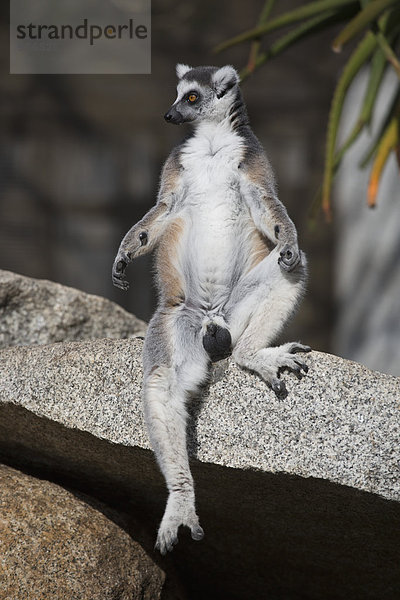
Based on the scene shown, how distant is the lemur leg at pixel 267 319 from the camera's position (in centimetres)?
235

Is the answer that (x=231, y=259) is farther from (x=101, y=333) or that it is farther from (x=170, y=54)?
(x=170, y=54)

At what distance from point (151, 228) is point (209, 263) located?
22 centimetres

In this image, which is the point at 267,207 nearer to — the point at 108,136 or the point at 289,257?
the point at 289,257

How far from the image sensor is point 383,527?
250 cm

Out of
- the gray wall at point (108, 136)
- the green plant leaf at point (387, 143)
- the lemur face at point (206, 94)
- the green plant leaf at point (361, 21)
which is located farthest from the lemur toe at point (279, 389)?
the gray wall at point (108, 136)

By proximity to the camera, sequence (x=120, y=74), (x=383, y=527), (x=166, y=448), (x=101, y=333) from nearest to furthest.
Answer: (x=166, y=448) → (x=383, y=527) → (x=101, y=333) → (x=120, y=74)

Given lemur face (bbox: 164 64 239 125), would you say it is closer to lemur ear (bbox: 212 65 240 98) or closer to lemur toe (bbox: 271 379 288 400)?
lemur ear (bbox: 212 65 240 98)

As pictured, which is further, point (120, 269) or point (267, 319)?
point (120, 269)

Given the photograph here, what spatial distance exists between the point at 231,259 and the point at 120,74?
399cm

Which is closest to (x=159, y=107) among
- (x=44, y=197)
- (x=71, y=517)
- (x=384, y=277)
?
(x=44, y=197)

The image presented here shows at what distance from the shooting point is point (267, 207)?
2.50 m

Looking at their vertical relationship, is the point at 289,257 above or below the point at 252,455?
above

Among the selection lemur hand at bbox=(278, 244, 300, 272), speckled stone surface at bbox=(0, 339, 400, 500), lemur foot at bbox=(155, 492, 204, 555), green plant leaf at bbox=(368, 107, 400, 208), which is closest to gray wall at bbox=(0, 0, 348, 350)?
green plant leaf at bbox=(368, 107, 400, 208)

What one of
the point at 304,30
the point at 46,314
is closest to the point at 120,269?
the point at 46,314
